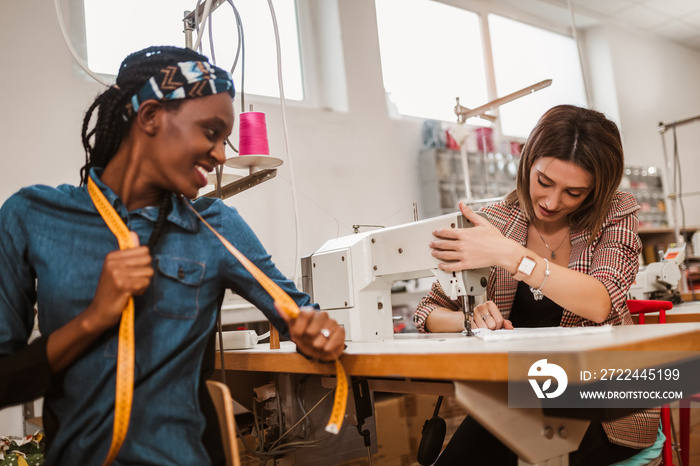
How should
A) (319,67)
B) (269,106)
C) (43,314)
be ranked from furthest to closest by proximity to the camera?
(319,67) → (269,106) → (43,314)

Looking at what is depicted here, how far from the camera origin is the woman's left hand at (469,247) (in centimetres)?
130

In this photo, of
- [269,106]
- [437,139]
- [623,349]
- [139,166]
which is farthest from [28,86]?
[623,349]

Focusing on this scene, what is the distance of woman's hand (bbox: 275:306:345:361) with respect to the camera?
38.5 inches

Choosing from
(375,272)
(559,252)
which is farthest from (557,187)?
(375,272)

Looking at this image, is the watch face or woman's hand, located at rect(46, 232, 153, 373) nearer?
woman's hand, located at rect(46, 232, 153, 373)

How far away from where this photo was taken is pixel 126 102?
1027mm

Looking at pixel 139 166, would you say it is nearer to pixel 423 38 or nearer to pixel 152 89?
pixel 152 89

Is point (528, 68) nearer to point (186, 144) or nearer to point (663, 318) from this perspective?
point (663, 318)

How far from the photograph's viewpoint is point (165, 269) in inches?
38.9

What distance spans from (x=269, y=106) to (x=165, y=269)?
322cm

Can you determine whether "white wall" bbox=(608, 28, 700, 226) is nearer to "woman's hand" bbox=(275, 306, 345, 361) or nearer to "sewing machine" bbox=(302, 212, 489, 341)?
"sewing machine" bbox=(302, 212, 489, 341)

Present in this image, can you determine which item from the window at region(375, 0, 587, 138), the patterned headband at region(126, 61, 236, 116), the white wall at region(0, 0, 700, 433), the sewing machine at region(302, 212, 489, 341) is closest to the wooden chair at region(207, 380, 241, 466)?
the patterned headband at region(126, 61, 236, 116)

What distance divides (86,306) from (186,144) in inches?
12.3

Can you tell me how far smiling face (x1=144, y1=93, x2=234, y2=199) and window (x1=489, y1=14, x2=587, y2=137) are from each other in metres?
5.08
